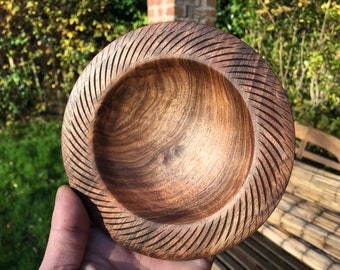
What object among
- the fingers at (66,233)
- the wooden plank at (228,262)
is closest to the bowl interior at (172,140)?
the fingers at (66,233)

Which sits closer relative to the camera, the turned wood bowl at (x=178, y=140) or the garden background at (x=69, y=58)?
the turned wood bowl at (x=178, y=140)

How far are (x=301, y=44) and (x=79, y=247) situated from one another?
3.15 meters

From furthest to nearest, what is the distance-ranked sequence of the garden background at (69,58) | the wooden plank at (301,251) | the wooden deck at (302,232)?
the garden background at (69,58) < the wooden deck at (302,232) < the wooden plank at (301,251)

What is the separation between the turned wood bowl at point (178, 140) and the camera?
104 centimetres

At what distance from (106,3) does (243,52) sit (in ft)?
10.2

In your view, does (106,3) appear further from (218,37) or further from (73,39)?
(218,37)

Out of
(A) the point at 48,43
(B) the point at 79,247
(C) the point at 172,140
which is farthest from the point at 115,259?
(A) the point at 48,43

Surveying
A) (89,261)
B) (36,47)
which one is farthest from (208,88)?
(36,47)

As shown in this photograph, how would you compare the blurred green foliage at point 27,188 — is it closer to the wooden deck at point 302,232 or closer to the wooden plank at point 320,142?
the wooden deck at point 302,232

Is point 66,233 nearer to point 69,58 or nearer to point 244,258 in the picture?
point 244,258

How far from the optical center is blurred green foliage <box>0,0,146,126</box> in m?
3.74

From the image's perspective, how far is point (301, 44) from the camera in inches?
142

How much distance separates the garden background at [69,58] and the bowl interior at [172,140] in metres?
1.74

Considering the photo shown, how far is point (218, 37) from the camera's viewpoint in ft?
3.47
